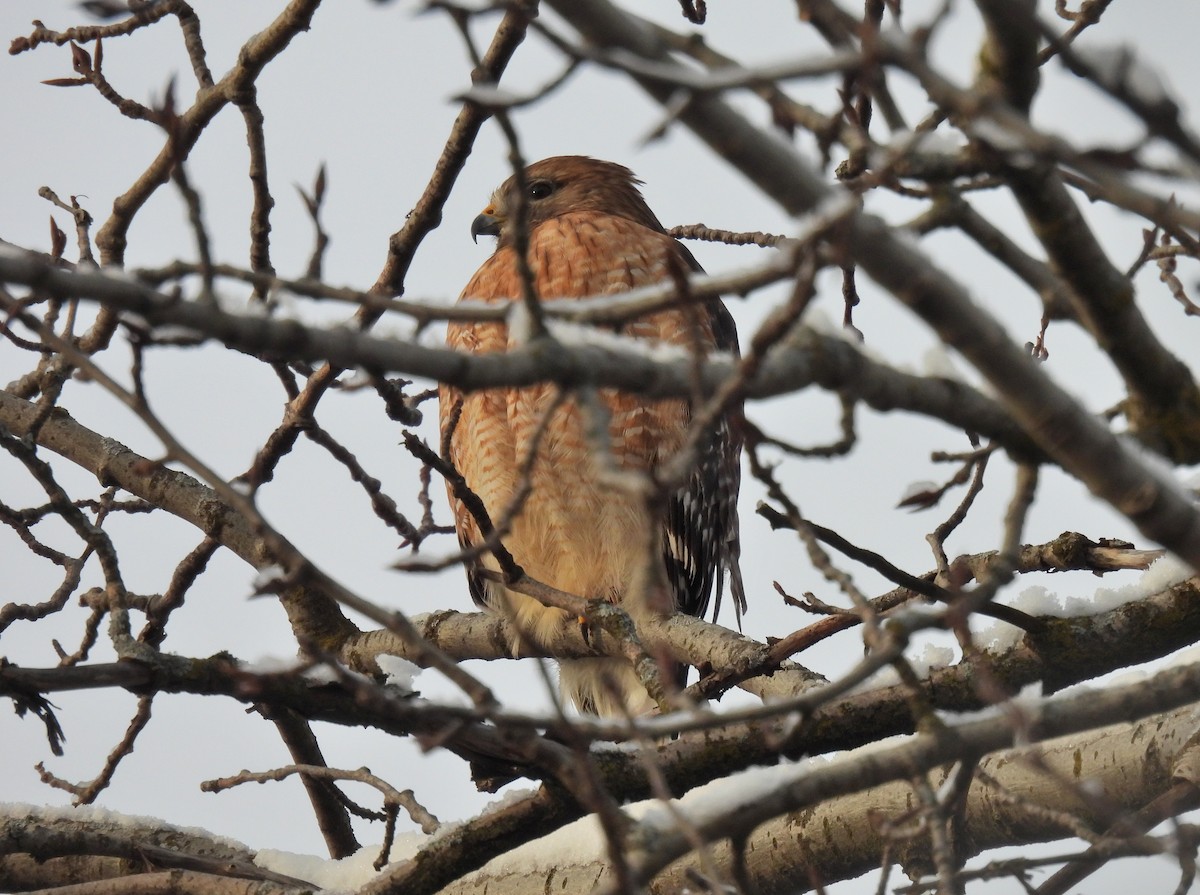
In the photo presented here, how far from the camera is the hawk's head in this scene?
6492 millimetres

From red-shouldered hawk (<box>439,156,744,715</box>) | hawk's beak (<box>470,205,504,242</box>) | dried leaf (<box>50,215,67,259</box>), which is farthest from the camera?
hawk's beak (<box>470,205,504,242</box>)

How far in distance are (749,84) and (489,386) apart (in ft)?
1.45

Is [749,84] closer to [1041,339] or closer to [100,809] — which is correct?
[1041,339]

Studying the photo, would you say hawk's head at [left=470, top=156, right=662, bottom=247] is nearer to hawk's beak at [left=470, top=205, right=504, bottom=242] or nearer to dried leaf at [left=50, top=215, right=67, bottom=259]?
hawk's beak at [left=470, top=205, right=504, bottom=242]

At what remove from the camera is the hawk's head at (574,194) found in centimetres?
649

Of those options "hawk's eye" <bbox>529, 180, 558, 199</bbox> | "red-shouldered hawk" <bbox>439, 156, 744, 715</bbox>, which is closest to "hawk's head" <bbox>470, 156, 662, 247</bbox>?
"hawk's eye" <bbox>529, 180, 558, 199</bbox>

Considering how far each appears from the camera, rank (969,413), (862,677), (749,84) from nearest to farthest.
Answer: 1. (749,84)
2. (862,677)
3. (969,413)

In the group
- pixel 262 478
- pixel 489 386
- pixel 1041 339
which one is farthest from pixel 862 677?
pixel 262 478

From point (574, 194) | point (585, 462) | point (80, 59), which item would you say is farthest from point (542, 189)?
point (80, 59)

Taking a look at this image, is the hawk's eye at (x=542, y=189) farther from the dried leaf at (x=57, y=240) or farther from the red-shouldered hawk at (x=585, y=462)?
the dried leaf at (x=57, y=240)

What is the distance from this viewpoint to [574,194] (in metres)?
6.70

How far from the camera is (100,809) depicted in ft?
11.6

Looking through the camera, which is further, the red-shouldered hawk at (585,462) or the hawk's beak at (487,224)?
the hawk's beak at (487,224)

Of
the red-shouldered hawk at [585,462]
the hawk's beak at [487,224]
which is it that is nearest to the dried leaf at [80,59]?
the red-shouldered hawk at [585,462]
